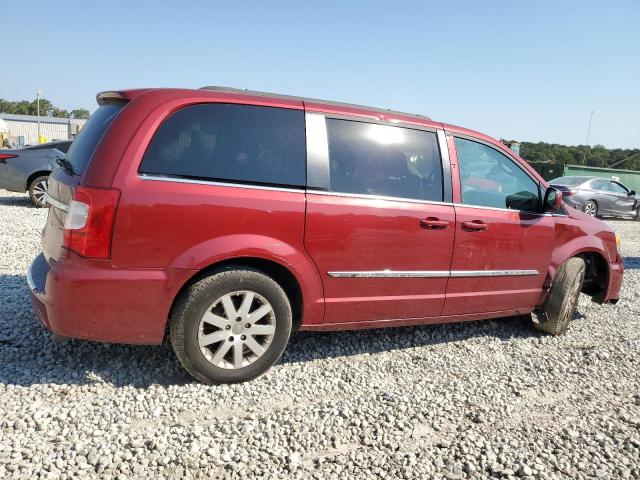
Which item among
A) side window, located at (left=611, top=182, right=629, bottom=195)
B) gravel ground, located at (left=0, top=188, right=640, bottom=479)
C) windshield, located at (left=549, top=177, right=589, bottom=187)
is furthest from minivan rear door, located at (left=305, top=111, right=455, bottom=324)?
side window, located at (left=611, top=182, right=629, bottom=195)

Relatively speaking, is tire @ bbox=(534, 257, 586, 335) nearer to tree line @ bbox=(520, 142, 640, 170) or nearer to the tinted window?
the tinted window

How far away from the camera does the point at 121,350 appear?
3.50 m

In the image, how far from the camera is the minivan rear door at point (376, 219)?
3.24 metres

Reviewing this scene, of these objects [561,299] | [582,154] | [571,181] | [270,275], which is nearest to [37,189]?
[270,275]

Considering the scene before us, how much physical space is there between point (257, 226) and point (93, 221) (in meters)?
0.93

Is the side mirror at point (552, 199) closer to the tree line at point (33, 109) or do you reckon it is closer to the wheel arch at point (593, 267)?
the wheel arch at point (593, 267)

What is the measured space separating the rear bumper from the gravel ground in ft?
1.34

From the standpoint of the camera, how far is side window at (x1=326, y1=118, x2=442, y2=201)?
3342mm

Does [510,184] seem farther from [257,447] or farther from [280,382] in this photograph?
[257,447]

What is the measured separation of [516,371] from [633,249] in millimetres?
8336

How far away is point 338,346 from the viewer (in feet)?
13.0

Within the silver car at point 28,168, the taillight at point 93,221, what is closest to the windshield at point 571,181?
the silver car at point 28,168

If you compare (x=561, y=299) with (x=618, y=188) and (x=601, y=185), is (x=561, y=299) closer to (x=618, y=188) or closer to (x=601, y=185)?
(x=601, y=185)

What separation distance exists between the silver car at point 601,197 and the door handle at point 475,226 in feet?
41.4
